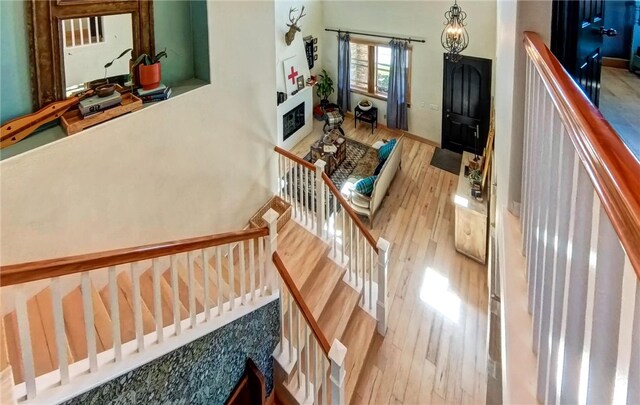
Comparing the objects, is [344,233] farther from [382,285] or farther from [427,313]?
[427,313]

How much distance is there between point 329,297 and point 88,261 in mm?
2841

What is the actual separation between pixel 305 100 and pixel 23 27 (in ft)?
25.2

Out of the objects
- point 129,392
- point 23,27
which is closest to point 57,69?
point 23,27

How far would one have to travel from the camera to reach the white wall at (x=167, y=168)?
2.81 meters

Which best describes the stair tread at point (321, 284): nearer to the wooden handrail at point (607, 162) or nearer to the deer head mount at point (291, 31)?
the wooden handrail at point (607, 162)

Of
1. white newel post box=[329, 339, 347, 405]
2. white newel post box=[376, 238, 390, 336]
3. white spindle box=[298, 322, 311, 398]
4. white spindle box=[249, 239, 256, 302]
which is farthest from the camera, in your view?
white newel post box=[376, 238, 390, 336]

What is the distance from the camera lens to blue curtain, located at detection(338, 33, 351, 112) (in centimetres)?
1086

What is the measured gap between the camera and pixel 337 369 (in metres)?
3.14

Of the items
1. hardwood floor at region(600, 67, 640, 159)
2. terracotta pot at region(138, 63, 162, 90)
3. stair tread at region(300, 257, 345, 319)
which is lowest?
stair tread at region(300, 257, 345, 319)

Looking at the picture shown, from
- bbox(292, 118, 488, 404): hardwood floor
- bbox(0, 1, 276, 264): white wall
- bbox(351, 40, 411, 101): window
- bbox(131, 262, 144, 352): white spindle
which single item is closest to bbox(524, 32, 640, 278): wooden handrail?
bbox(131, 262, 144, 352): white spindle

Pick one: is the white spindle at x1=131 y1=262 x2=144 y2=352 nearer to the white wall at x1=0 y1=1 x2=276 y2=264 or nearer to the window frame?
the white wall at x1=0 y1=1 x2=276 y2=264

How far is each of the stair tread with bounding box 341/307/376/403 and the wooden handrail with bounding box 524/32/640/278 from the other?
11.7ft

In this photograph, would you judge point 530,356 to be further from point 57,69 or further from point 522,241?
point 57,69

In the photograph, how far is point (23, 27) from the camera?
2.82 metres
